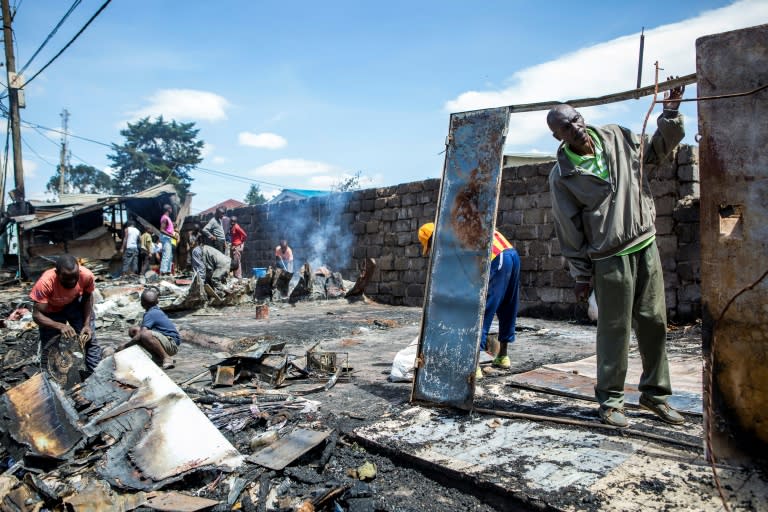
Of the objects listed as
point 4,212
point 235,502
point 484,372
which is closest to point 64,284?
point 235,502

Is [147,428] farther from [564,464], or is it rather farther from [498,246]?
[498,246]

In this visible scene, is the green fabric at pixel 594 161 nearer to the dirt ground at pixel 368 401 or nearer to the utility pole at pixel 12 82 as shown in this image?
the dirt ground at pixel 368 401

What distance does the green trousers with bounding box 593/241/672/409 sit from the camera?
294cm

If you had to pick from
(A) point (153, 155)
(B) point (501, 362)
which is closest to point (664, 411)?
(B) point (501, 362)

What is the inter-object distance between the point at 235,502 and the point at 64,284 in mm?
3496

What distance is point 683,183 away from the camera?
6.95 meters

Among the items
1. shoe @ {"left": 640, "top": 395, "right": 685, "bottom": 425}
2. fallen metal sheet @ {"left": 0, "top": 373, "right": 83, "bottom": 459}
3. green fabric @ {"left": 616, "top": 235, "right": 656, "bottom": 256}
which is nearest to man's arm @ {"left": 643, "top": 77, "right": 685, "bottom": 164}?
green fabric @ {"left": 616, "top": 235, "right": 656, "bottom": 256}

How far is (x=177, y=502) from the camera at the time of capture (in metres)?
2.56

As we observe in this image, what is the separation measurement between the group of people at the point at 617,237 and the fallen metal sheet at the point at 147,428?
7.36 ft

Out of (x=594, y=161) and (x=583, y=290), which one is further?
(x=583, y=290)

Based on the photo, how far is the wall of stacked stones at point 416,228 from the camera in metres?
6.92

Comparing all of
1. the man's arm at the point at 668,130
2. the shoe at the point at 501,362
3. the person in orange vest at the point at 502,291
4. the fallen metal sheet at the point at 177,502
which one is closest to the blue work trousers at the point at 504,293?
the person in orange vest at the point at 502,291

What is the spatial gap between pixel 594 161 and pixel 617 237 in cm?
46

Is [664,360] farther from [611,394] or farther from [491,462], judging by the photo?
[491,462]
